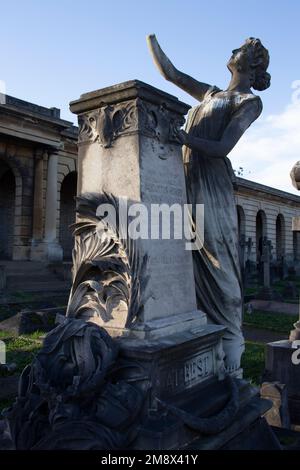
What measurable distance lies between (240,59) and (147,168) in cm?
147

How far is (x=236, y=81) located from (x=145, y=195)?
1520 millimetres

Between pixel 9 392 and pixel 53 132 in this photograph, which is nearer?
pixel 9 392

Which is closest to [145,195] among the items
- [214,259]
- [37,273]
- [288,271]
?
[214,259]

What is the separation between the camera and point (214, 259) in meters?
3.20

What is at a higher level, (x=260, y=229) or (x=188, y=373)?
(x=260, y=229)

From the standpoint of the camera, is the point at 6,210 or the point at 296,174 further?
the point at 6,210

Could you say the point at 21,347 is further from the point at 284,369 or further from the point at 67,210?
the point at 67,210

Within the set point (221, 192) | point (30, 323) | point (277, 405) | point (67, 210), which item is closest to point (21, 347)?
point (30, 323)

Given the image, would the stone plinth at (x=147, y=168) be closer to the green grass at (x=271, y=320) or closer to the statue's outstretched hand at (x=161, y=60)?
the statue's outstretched hand at (x=161, y=60)

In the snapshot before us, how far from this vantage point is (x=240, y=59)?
136 inches

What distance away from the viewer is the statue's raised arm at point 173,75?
3373 millimetres

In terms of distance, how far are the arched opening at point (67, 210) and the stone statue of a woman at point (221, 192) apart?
20.0m

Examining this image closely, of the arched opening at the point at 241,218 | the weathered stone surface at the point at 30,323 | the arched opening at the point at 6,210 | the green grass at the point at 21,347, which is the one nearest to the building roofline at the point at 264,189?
the arched opening at the point at 241,218
